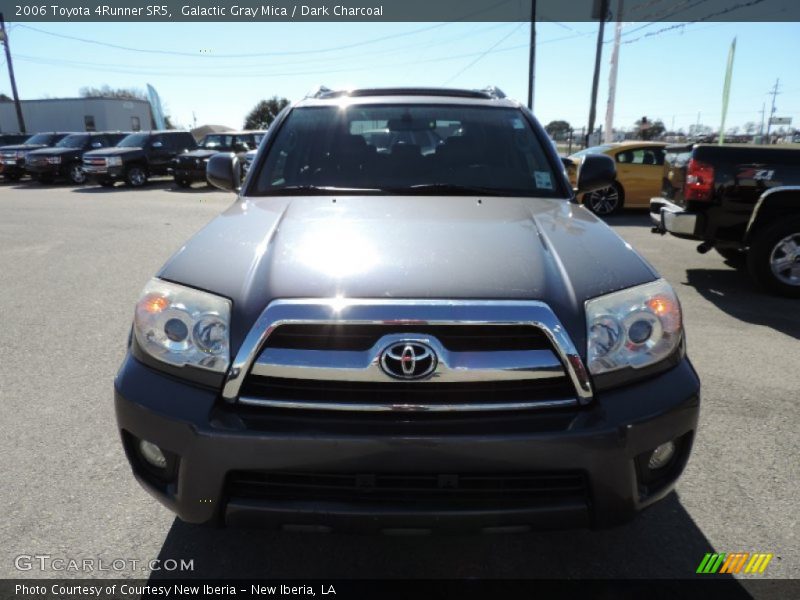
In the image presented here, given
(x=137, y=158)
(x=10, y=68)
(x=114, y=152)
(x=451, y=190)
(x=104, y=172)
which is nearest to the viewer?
(x=451, y=190)

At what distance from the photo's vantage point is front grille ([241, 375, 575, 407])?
1828 millimetres

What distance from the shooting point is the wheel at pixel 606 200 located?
39.3 ft

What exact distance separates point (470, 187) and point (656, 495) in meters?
1.69

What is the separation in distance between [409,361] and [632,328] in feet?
2.51

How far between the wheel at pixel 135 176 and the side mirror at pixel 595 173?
61.6 feet

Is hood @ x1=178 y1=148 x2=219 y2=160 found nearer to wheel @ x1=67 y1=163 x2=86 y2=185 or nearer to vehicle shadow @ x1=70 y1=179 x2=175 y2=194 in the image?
vehicle shadow @ x1=70 y1=179 x2=175 y2=194

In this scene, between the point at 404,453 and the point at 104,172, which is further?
the point at 104,172

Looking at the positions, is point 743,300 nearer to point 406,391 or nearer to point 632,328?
point 632,328

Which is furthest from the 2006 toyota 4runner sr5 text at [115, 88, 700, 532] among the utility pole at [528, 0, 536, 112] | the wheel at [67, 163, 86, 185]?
the utility pole at [528, 0, 536, 112]

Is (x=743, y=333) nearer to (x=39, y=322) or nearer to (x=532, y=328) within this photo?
(x=532, y=328)

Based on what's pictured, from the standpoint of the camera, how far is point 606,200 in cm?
1207

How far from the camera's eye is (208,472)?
5.92 feet

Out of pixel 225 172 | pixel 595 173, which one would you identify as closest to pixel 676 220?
pixel 595 173

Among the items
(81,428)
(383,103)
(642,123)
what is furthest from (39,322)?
(642,123)
